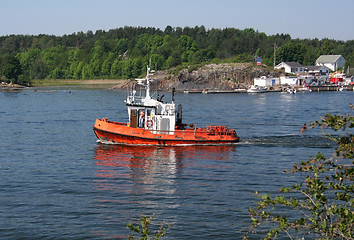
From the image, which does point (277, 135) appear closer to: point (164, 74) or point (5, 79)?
point (164, 74)

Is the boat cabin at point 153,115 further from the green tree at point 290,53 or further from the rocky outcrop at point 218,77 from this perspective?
the green tree at point 290,53

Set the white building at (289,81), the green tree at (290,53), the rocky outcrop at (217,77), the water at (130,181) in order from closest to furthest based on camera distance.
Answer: the water at (130,181), the white building at (289,81), the rocky outcrop at (217,77), the green tree at (290,53)

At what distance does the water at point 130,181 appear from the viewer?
23922 millimetres

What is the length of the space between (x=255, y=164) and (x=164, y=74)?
13359 centimetres

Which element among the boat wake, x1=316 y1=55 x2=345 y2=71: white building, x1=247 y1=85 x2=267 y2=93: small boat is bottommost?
the boat wake

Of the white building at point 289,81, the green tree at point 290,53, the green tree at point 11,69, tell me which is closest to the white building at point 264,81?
the white building at point 289,81

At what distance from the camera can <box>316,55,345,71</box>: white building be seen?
7200 inches

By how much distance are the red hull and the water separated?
86 cm

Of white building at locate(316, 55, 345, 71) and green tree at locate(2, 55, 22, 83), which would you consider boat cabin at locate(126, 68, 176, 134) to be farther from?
white building at locate(316, 55, 345, 71)

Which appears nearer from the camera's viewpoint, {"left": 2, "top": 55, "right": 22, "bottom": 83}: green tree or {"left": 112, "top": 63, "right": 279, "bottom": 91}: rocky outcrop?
{"left": 112, "top": 63, "right": 279, "bottom": 91}: rocky outcrop

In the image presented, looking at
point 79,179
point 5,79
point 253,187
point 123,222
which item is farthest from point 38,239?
point 5,79

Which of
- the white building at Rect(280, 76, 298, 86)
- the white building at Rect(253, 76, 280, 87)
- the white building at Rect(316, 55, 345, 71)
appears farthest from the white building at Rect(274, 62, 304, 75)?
the white building at Rect(316, 55, 345, 71)

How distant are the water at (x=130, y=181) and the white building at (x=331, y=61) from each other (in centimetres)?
13516

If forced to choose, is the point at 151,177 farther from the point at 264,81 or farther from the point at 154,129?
the point at 264,81
